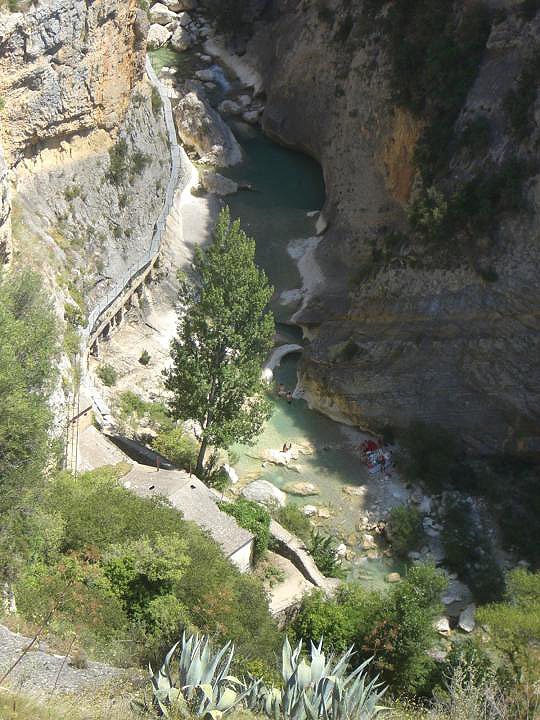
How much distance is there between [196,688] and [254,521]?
10.9 metres

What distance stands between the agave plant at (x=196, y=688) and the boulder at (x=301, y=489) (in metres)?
14.8

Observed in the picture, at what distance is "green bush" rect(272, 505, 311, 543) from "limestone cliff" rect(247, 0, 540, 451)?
6.12 metres

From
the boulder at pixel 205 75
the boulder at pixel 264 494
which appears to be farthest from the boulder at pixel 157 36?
the boulder at pixel 264 494

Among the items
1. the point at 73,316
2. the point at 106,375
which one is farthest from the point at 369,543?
the point at 73,316

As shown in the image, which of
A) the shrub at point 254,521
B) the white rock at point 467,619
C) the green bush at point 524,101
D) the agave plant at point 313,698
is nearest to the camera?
the agave plant at point 313,698

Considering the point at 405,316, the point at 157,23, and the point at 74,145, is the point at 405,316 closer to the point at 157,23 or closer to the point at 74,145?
the point at 74,145

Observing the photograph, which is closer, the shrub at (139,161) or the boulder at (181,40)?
the shrub at (139,161)

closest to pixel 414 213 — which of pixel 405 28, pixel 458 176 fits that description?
pixel 458 176

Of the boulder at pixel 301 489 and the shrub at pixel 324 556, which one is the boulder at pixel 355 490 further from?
the shrub at pixel 324 556

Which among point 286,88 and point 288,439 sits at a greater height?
point 286,88

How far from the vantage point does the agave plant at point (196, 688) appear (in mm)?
11562

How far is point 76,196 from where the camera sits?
29.0 m

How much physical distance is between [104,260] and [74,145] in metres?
4.24

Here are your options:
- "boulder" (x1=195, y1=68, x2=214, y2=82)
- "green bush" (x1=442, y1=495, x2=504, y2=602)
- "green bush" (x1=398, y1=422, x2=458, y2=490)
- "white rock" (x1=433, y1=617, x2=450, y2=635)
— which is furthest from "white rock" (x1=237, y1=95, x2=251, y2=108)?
"white rock" (x1=433, y1=617, x2=450, y2=635)
